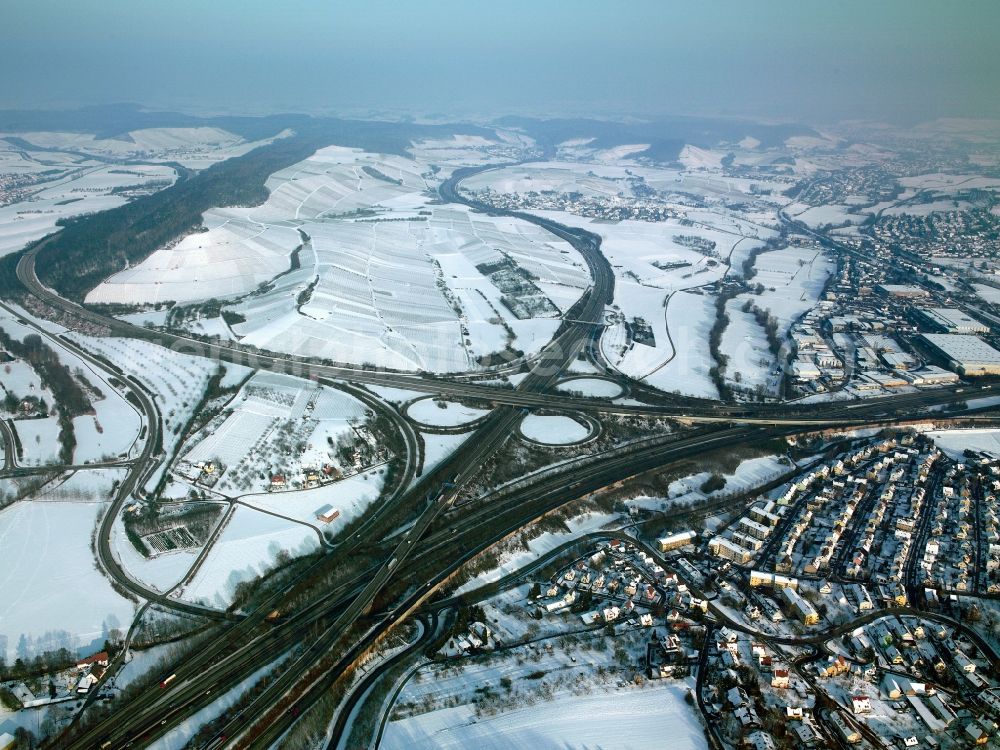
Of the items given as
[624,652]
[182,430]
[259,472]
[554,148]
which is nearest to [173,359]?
[182,430]

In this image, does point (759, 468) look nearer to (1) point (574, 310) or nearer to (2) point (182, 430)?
(1) point (574, 310)

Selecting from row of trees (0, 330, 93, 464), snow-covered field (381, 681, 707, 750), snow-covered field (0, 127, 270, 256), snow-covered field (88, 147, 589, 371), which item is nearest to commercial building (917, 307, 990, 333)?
snow-covered field (88, 147, 589, 371)

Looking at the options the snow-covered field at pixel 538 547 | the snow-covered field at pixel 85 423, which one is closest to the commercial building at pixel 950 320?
the snow-covered field at pixel 538 547

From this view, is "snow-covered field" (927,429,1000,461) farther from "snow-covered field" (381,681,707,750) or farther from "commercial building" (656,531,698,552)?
"snow-covered field" (381,681,707,750)

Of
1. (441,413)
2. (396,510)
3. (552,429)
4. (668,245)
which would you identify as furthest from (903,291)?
(396,510)

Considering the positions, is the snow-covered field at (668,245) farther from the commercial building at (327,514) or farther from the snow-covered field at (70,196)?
the snow-covered field at (70,196)

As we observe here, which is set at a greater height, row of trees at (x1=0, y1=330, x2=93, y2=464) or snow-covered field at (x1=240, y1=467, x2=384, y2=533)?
row of trees at (x1=0, y1=330, x2=93, y2=464)

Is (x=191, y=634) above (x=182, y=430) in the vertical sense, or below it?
below
